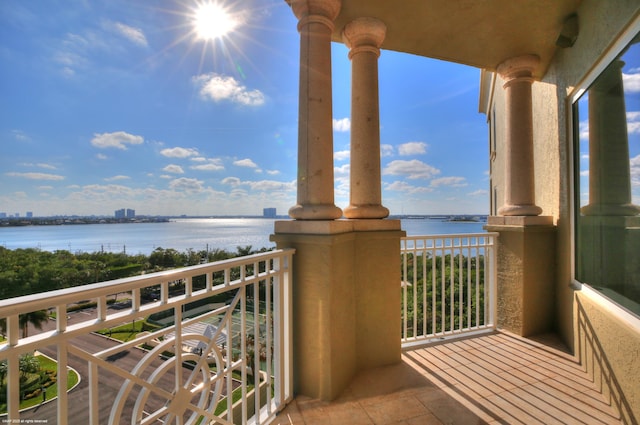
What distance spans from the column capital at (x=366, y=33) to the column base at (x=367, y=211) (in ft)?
5.44

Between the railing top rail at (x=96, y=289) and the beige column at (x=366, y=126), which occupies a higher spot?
the beige column at (x=366, y=126)

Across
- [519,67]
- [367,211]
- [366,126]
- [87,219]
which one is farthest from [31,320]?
[87,219]

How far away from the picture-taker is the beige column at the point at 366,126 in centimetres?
299

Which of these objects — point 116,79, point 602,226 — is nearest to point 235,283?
point 602,226

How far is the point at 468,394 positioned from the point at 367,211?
1.85 m

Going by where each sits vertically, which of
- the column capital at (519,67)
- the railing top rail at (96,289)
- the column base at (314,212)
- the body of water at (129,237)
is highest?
the column capital at (519,67)

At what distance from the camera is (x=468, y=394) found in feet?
8.19

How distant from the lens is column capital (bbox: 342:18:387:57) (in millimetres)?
2947

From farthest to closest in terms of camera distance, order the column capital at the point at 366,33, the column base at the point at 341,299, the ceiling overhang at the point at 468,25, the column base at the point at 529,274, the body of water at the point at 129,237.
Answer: the body of water at the point at 129,237, the column base at the point at 529,274, the column capital at the point at 366,33, the ceiling overhang at the point at 468,25, the column base at the point at 341,299

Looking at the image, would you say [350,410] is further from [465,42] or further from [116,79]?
[116,79]

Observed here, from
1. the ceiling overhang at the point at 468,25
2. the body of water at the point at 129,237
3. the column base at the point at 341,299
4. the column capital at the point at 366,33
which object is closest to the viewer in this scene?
the column base at the point at 341,299

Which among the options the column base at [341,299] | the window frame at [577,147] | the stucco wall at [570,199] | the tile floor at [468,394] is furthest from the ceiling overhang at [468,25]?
the tile floor at [468,394]

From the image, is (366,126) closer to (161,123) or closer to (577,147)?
(577,147)

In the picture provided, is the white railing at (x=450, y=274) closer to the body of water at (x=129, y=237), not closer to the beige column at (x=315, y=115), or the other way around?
the beige column at (x=315, y=115)
